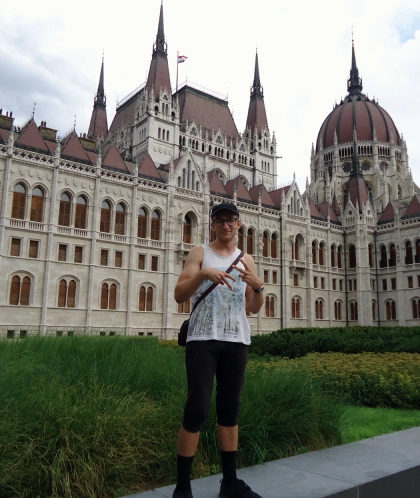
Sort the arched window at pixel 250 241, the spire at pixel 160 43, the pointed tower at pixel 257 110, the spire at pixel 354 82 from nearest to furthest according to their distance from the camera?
the arched window at pixel 250 241
the spire at pixel 160 43
the pointed tower at pixel 257 110
the spire at pixel 354 82

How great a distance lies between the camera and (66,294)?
31.6 m

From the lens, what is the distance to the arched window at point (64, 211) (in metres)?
32.6

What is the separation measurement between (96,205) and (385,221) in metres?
33.2

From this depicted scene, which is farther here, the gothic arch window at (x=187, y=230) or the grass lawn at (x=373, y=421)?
the gothic arch window at (x=187, y=230)

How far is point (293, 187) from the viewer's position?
1853 inches

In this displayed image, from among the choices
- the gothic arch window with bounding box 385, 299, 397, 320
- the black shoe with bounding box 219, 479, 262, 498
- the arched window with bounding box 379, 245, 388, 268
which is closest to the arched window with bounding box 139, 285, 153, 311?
the gothic arch window with bounding box 385, 299, 397, 320

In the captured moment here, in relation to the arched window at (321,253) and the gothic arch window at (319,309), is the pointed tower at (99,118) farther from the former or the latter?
the gothic arch window at (319,309)

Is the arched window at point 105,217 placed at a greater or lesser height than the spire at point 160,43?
lesser

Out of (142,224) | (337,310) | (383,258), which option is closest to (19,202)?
(142,224)

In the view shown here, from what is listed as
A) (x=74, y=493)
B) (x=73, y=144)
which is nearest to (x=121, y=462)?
(x=74, y=493)

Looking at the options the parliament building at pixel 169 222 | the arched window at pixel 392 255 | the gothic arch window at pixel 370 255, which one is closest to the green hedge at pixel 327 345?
the parliament building at pixel 169 222

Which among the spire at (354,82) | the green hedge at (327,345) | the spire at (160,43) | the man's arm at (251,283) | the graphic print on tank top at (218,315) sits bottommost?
the green hedge at (327,345)

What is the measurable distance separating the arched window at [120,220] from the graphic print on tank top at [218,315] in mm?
31612

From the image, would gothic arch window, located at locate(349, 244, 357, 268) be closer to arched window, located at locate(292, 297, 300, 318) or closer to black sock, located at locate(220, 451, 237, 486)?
arched window, located at locate(292, 297, 300, 318)
